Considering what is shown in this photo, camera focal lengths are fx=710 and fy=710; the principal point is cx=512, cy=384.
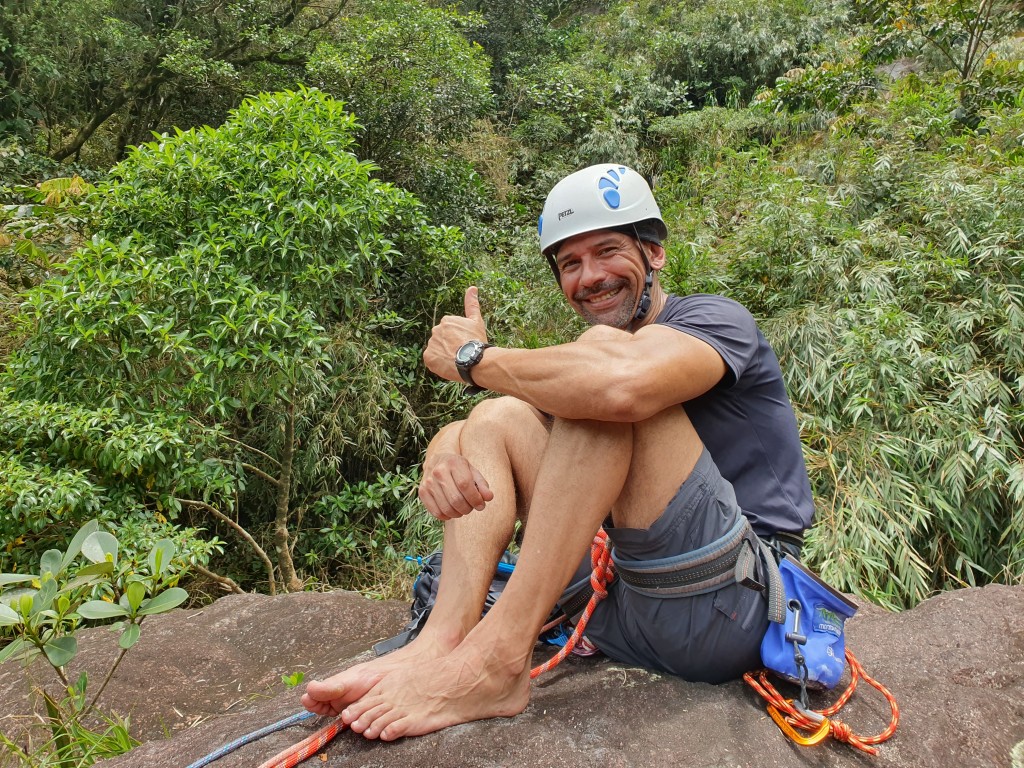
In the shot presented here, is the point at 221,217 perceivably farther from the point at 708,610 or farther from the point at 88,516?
the point at 708,610

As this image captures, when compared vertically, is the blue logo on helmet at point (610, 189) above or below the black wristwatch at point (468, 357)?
above

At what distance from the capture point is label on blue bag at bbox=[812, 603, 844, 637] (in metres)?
1.65

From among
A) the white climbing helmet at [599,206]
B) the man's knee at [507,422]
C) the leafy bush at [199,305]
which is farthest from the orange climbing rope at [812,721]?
the leafy bush at [199,305]

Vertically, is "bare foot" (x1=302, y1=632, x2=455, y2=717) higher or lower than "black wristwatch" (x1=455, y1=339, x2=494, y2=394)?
lower

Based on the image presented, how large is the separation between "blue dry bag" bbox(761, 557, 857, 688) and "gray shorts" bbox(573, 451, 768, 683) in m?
0.05

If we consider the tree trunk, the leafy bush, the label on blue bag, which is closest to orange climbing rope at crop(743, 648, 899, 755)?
the label on blue bag

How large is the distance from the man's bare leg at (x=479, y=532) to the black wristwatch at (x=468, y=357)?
0.55 feet

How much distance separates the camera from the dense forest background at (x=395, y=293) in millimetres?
3156

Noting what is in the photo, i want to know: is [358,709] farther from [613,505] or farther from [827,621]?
[827,621]

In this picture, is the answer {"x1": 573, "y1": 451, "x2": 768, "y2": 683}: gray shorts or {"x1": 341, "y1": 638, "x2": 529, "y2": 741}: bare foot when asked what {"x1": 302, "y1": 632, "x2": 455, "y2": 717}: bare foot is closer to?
{"x1": 341, "y1": 638, "x2": 529, "y2": 741}: bare foot

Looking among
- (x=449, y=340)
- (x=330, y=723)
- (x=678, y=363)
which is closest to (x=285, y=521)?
(x=449, y=340)

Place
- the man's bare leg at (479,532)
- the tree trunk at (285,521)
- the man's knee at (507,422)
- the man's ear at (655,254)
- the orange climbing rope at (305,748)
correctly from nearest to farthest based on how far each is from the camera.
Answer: the orange climbing rope at (305,748) < the man's bare leg at (479,532) < the man's knee at (507,422) < the man's ear at (655,254) < the tree trunk at (285,521)

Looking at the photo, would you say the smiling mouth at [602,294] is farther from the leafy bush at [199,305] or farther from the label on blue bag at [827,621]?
the leafy bush at [199,305]

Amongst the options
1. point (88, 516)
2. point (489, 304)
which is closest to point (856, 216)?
point (489, 304)
